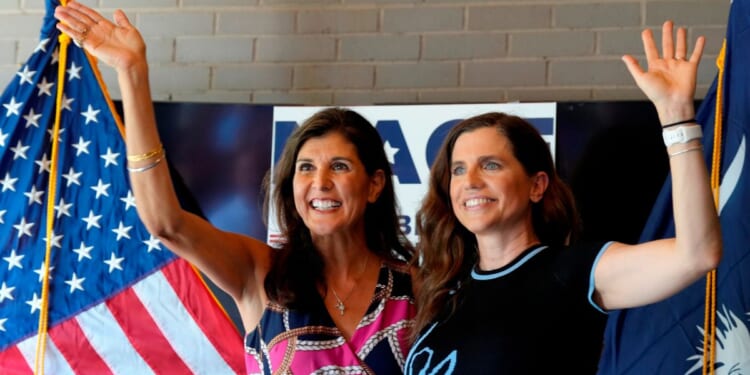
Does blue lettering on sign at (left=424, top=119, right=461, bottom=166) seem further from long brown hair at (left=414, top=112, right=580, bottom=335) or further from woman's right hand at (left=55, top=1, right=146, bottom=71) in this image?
woman's right hand at (left=55, top=1, right=146, bottom=71)

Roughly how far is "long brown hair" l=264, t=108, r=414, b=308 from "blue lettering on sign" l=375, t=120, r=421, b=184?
0.70 m

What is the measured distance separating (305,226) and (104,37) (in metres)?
0.60

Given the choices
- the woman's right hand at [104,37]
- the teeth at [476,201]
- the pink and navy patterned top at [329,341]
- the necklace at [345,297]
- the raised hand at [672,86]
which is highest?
the woman's right hand at [104,37]

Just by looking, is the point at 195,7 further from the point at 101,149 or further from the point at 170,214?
the point at 170,214

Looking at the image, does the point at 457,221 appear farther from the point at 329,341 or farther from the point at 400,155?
the point at 400,155

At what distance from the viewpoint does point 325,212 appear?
222 cm

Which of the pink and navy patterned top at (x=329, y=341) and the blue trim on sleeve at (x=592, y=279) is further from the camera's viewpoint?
the pink and navy patterned top at (x=329, y=341)

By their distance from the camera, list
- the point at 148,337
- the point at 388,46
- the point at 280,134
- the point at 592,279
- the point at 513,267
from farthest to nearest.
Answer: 1. the point at 388,46
2. the point at 280,134
3. the point at 148,337
4. the point at 513,267
5. the point at 592,279

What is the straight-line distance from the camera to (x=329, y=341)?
2.13 m

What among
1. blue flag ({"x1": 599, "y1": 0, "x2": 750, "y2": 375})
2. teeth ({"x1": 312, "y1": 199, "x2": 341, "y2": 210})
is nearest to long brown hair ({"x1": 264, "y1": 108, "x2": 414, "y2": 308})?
teeth ({"x1": 312, "y1": 199, "x2": 341, "y2": 210})

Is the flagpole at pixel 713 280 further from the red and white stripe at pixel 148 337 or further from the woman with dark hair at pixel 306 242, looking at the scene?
the red and white stripe at pixel 148 337

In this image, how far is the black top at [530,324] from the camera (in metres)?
1.77

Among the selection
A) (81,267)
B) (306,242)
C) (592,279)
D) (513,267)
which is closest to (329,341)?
(306,242)

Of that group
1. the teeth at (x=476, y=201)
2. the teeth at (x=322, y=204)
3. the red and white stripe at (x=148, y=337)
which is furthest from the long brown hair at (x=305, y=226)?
the red and white stripe at (x=148, y=337)
